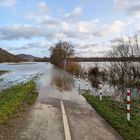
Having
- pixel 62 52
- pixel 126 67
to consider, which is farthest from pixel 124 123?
pixel 62 52

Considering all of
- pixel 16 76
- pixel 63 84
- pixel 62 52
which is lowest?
pixel 16 76

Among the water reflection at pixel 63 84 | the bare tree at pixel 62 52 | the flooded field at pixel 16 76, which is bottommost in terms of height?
the flooded field at pixel 16 76

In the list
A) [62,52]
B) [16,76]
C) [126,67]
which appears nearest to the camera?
[126,67]

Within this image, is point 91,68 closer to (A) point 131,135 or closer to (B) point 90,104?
(B) point 90,104

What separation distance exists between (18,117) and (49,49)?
8150cm

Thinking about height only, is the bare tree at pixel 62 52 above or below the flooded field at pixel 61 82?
above

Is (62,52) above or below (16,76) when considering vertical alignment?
above

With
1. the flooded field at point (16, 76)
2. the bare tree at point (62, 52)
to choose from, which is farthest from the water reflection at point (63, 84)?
the bare tree at point (62, 52)

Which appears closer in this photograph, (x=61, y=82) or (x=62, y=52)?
(x=61, y=82)

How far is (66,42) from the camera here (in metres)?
76.2

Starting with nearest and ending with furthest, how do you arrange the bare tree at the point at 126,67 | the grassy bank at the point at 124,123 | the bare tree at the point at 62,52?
the grassy bank at the point at 124,123, the bare tree at the point at 126,67, the bare tree at the point at 62,52

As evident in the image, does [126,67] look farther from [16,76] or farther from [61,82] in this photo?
[16,76]

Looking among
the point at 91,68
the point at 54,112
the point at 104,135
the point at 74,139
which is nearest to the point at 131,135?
the point at 104,135

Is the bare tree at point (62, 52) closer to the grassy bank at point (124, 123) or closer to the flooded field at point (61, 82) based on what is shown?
the flooded field at point (61, 82)
